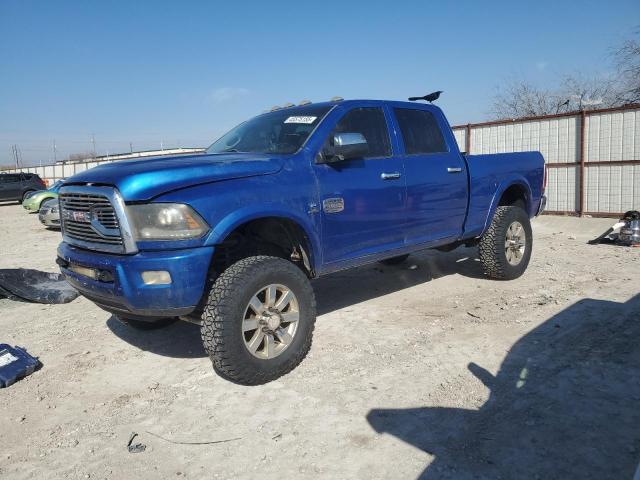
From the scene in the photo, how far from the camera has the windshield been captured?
4.22 meters

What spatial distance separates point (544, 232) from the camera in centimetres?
1073

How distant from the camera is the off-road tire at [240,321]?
3316mm

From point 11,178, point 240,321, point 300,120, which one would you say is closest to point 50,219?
point 300,120

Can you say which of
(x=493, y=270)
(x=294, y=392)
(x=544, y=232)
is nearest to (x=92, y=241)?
(x=294, y=392)

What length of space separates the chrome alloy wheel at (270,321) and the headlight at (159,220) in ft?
2.32

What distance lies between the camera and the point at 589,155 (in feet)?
39.7

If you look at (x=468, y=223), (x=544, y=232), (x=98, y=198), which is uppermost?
(x=98, y=198)

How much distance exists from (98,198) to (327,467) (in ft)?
7.38

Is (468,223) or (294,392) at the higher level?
(468,223)

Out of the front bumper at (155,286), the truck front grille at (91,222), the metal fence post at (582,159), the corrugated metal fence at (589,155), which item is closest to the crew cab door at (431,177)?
the front bumper at (155,286)

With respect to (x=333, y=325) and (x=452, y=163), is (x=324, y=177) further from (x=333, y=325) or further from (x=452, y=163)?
(x=452, y=163)

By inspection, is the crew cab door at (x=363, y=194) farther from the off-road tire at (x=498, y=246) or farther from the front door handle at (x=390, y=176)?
the off-road tire at (x=498, y=246)

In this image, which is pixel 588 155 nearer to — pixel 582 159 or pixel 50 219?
pixel 582 159

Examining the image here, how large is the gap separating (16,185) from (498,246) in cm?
2576
